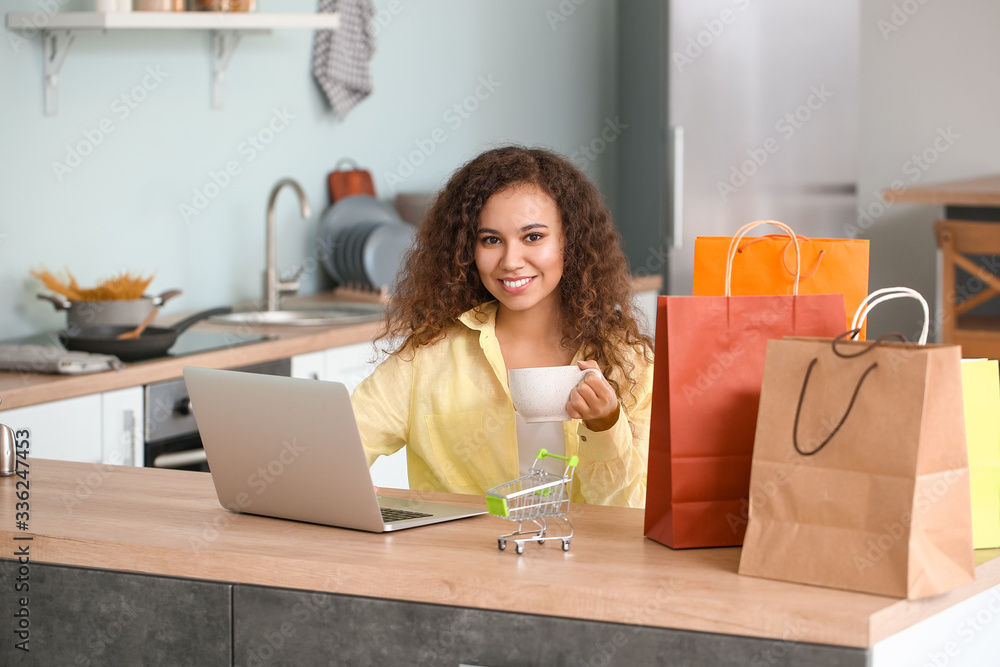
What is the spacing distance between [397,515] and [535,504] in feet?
0.68

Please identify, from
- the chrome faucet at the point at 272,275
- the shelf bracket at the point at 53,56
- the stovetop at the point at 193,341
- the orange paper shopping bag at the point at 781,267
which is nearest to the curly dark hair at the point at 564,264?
the orange paper shopping bag at the point at 781,267

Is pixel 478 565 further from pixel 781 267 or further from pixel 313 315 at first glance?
pixel 313 315

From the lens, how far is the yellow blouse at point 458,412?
173 cm

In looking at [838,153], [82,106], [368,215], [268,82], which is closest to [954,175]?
[838,153]

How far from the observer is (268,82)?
11.1 feet

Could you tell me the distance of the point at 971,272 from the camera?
13.6 feet

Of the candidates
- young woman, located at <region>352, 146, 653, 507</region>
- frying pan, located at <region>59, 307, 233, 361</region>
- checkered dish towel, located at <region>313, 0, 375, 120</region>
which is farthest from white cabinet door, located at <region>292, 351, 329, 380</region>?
checkered dish towel, located at <region>313, 0, 375, 120</region>

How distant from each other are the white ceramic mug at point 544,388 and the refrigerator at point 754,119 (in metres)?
2.77

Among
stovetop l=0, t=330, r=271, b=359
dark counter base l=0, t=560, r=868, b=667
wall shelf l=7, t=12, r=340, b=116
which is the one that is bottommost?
dark counter base l=0, t=560, r=868, b=667

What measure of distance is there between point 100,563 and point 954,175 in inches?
188

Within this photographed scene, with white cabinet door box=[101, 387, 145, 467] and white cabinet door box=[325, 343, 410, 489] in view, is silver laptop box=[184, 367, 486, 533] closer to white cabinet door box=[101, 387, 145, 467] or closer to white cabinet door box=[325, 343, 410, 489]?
white cabinet door box=[101, 387, 145, 467]

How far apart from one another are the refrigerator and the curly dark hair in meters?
2.31

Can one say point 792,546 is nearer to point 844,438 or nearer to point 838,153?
point 844,438

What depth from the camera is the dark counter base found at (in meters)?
1.06
